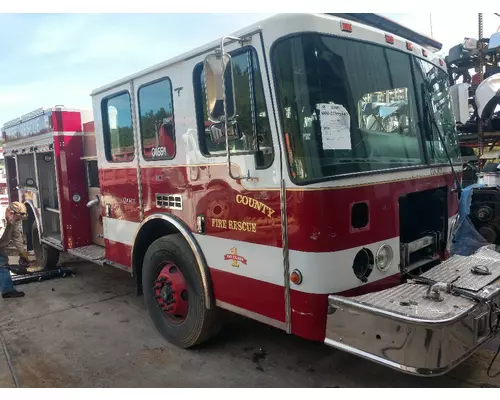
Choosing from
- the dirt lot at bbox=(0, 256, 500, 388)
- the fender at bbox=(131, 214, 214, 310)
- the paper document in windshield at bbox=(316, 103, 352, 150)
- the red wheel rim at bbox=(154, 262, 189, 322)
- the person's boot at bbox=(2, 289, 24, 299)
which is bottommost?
the dirt lot at bbox=(0, 256, 500, 388)

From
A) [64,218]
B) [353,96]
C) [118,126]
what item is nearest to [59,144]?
[64,218]

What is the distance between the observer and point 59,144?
5996 millimetres

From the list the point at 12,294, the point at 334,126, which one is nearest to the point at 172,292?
the point at 334,126

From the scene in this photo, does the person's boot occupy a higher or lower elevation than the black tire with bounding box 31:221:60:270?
lower

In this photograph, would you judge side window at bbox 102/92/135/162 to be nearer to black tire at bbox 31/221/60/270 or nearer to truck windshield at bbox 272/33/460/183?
truck windshield at bbox 272/33/460/183

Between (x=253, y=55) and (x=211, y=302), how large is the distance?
1933 millimetres

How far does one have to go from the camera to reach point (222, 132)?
324 cm

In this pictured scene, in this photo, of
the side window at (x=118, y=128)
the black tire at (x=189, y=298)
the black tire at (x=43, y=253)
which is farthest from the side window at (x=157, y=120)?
the black tire at (x=43, y=253)

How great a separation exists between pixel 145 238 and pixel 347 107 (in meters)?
2.46

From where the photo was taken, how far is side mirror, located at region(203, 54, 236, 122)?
9.45ft

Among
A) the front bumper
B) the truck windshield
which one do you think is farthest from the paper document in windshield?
the front bumper

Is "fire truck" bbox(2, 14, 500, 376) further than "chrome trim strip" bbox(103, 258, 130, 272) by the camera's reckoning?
No

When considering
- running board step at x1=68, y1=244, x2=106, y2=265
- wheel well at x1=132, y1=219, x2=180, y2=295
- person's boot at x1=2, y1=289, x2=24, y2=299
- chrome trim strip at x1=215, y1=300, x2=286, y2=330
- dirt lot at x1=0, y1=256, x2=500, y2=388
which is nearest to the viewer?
chrome trim strip at x1=215, y1=300, x2=286, y2=330

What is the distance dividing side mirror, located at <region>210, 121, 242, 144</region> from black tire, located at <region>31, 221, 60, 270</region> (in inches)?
189
